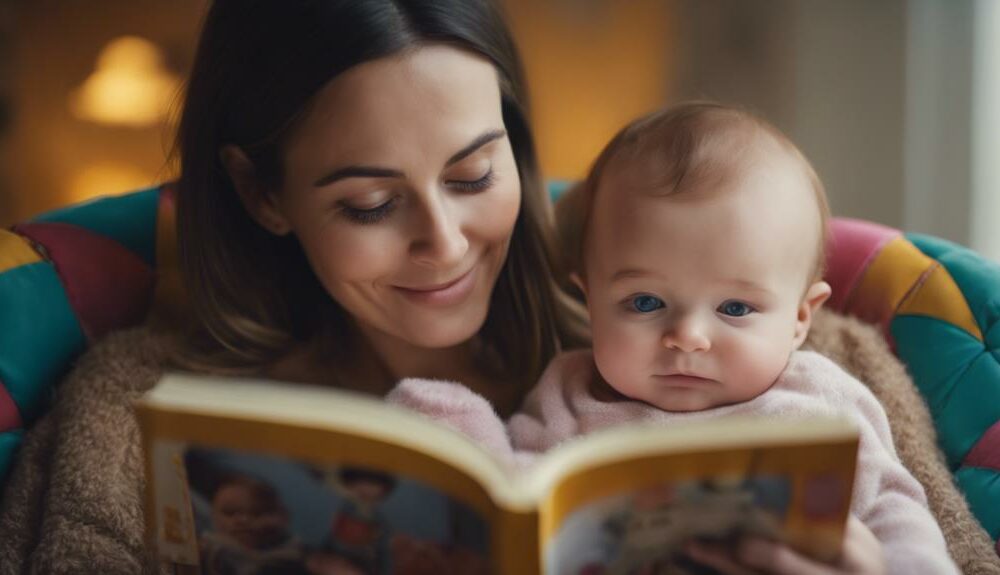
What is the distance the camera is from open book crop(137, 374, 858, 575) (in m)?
0.86

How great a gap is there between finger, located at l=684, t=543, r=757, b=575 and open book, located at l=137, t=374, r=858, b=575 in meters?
0.01

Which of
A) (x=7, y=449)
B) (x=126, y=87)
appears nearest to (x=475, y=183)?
(x=7, y=449)

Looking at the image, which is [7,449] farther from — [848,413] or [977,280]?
[977,280]

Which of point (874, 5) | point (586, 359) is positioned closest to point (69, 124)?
point (874, 5)

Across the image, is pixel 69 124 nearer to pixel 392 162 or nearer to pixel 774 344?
pixel 392 162

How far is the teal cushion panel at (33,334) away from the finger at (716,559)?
1.06 meters

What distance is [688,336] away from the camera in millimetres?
1224

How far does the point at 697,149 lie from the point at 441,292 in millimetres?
408

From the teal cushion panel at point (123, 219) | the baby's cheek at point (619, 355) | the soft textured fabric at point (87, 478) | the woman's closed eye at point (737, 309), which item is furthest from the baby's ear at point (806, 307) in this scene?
the teal cushion panel at point (123, 219)

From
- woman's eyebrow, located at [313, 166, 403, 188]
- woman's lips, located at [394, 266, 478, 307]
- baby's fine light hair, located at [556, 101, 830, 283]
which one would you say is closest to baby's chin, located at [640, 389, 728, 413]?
baby's fine light hair, located at [556, 101, 830, 283]

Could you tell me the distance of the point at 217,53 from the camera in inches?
57.4

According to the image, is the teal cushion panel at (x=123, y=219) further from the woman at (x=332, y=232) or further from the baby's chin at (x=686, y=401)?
the baby's chin at (x=686, y=401)

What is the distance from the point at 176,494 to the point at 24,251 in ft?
2.63

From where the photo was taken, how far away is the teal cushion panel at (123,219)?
5.81 ft
